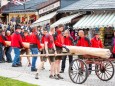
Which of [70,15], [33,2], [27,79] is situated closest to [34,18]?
[33,2]

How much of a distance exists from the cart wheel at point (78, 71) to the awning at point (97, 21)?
387 inches

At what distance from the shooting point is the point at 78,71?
47.3 ft

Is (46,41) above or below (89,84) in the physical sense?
above

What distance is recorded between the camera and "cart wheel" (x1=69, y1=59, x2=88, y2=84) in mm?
14141

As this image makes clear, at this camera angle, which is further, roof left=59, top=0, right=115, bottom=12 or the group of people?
roof left=59, top=0, right=115, bottom=12

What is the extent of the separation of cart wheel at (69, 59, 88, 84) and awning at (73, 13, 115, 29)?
9.83m

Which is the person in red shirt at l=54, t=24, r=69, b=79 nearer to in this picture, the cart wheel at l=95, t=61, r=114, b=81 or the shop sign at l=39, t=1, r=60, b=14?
the cart wheel at l=95, t=61, r=114, b=81

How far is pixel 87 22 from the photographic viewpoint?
26.5 metres

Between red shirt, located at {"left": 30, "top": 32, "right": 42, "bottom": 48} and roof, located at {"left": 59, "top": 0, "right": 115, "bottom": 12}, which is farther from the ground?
roof, located at {"left": 59, "top": 0, "right": 115, "bottom": 12}

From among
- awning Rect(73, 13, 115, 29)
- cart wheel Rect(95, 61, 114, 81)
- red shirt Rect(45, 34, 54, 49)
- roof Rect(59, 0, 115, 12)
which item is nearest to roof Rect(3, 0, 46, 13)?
roof Rect(59, 0, 115, 12)

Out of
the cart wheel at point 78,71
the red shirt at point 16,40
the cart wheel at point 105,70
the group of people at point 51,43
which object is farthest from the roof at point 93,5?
the cart wheel at point 78,71

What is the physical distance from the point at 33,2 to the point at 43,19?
36.0 ft

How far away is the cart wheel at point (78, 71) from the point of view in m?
14.1

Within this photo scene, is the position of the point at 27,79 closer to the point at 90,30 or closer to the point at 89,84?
the point at 89,84
